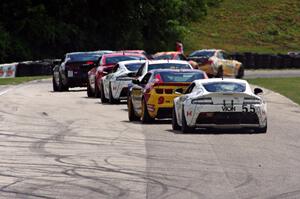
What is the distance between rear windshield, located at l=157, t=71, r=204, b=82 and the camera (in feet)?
78.9

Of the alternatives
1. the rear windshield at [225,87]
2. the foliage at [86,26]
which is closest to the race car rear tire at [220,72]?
the foliage at [86,26]

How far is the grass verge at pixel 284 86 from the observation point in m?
35.5

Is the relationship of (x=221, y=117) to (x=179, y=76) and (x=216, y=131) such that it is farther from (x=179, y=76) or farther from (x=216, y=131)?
(x=179, y=76)

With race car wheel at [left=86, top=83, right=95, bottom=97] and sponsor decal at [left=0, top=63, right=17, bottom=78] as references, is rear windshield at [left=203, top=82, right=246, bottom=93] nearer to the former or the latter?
race car wheel at [left=86, top=83, right=95, bottom=97]

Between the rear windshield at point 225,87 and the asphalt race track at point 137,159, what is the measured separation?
820mm

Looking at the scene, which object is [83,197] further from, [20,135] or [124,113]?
[124,113]

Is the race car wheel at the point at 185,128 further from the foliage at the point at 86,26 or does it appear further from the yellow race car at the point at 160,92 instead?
the foliage at the point at 86,26

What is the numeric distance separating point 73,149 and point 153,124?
6.06 metres

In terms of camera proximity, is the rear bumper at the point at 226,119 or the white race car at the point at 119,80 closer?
the rear bumper at the point at 226,119

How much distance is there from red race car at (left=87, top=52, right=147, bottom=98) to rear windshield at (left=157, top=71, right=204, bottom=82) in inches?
396

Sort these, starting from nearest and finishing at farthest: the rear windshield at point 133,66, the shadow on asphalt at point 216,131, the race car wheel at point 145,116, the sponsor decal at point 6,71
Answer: the shadow on asphalt at point 216,131
the race car wheel at point 145,116
the rear windshield at point 133,66
the sponsor decal at point 6,71

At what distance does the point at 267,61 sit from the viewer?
62.3 metres

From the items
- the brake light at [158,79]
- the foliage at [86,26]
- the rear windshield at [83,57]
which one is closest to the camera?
the brake light at [158,79]

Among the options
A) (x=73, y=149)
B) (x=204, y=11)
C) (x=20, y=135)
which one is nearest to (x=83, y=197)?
(x=73, y=149)
